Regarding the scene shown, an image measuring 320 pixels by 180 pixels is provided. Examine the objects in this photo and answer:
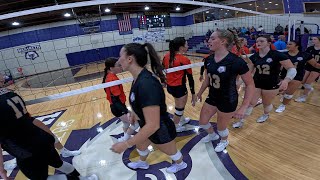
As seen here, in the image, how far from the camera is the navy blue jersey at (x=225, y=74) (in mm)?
2453

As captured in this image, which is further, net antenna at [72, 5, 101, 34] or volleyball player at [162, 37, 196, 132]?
net antenna at [72, 5, 101, 34]

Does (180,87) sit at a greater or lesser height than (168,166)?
greater

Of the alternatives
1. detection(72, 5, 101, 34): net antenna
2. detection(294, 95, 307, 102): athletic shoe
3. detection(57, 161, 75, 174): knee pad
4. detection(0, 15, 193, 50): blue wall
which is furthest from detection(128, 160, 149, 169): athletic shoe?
detection(0, 15, 193, 50): blue wall

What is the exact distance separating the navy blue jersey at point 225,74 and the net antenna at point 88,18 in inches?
409

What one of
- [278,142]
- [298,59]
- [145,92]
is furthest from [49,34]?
[278,142]

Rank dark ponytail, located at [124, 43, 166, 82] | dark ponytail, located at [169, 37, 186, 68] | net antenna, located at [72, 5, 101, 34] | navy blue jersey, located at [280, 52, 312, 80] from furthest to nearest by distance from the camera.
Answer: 1. net antenna, located at [72, 5, 101, 34]
2. navy blue jersey, located at [280, 52, 312, 80]
3. dark ponytail, located at [169, 37, 186, 68]
4. dark ponytail, located at [124, 43, 166, 82]

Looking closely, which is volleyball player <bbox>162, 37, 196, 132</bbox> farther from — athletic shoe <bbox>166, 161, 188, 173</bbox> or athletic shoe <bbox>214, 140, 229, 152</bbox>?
athletic shoe <bbox>166, 161, 188, 173</bbox>

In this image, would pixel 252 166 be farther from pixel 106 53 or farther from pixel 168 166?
pixel 106 53

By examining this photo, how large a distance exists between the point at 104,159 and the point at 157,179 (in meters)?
1.10

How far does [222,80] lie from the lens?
259 centimetres

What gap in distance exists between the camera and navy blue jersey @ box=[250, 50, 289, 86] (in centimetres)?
329

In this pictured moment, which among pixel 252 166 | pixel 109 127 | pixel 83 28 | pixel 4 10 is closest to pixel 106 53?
pixel 83 28

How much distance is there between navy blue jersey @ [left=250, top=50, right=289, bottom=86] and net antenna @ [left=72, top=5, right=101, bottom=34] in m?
10.1

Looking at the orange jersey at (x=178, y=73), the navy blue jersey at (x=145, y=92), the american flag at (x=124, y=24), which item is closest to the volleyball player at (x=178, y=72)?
the orange jersey at (x=178, y=73)
